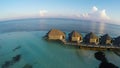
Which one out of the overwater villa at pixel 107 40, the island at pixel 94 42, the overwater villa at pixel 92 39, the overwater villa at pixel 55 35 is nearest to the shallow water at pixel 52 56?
the island at pixel 94 42

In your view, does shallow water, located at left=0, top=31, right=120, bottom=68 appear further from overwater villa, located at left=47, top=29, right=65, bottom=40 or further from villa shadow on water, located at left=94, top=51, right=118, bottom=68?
overwater villa, located at left=47, top=29, right=65, bottom=40

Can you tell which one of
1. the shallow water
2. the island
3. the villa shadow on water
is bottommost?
the villa shadow on water

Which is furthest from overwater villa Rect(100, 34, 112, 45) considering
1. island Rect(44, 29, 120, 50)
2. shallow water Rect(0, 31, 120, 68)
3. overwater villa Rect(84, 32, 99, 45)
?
shallow water Rect(0, 31, 120, 68)

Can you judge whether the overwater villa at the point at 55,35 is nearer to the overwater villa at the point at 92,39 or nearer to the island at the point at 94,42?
the island at the point at 94,42

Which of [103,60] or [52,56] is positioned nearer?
[103,60]

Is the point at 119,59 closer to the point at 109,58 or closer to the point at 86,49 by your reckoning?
the point at 109,58

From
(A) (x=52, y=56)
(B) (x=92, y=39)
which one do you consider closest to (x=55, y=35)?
(B) (x=92, y=39)

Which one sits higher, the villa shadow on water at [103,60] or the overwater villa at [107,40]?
the overwater villa at [107,40]

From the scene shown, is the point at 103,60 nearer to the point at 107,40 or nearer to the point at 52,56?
the point at 107,40

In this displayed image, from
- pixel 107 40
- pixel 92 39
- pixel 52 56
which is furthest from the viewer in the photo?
pixel 92 39

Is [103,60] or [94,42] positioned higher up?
[94,42]

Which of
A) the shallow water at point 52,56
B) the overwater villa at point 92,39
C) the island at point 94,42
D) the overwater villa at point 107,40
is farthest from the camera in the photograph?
the overwater villa at point 92,39
